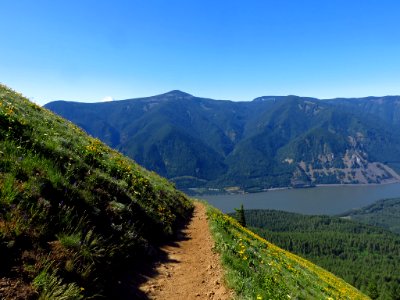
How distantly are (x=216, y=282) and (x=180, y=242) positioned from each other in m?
5.52

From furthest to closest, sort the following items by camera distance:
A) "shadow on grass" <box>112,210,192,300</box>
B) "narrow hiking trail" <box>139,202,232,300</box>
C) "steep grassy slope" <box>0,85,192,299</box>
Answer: "narrow hiking trail" <box>139,202,232,300</box>
"shadow on grass" <box>112,210,192,300</box>
"steep grassy slope" <box>0,85,192,299</box>

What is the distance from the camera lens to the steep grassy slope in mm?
6804

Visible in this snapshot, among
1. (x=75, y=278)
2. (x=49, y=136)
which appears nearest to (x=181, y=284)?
(x=75, y=278)

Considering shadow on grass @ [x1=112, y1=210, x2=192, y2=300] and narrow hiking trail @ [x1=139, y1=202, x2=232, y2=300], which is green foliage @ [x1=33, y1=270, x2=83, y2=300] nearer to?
shadow on grass @ [x1=112, y1=210, x2=192, y2=300]

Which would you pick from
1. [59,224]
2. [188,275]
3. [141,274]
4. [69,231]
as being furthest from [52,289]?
[188,275]

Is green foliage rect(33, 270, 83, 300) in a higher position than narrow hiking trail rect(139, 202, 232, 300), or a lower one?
higher

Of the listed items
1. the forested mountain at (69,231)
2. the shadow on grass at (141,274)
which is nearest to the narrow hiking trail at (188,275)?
the shadow on grass at (141,274)

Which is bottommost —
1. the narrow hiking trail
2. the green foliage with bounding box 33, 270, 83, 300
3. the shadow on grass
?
the narrow hiking trail

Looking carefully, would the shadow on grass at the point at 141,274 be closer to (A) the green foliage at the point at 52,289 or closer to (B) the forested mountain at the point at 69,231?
(B) the forested mountain at the point at 69,231

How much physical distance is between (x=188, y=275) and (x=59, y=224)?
15.9ft

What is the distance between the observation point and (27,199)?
8.48m

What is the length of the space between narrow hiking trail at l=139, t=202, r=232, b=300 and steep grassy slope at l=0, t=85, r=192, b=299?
2.97 feet

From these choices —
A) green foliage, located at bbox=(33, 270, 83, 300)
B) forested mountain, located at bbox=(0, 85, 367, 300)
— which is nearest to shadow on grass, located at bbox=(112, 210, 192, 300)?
forested mountain, located at bbox=(0, 85, 367, 300)

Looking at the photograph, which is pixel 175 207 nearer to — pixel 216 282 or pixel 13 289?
pixel 216 282
